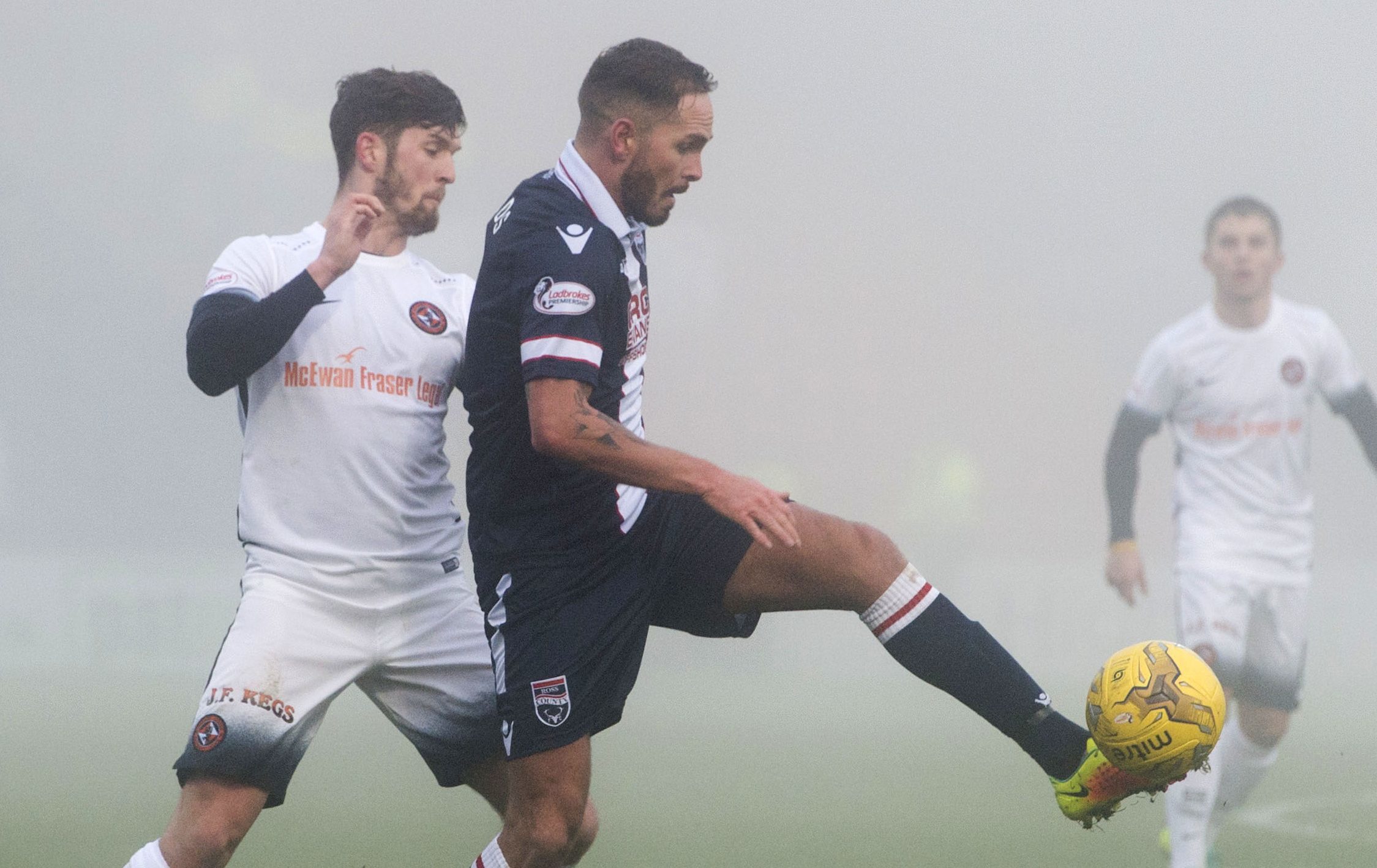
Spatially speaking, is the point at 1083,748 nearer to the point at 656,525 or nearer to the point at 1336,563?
the point at 656,525

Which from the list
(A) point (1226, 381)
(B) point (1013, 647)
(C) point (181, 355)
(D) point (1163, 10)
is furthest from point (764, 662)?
(D) point (1163, 10)

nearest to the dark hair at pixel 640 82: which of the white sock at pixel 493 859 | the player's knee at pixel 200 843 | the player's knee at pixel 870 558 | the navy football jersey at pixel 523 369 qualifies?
the navy football jersey at pixel 523 369

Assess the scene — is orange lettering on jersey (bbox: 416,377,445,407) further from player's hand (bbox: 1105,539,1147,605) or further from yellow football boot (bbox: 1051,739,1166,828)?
player's hand (bbox: 1105,539,1147,605)

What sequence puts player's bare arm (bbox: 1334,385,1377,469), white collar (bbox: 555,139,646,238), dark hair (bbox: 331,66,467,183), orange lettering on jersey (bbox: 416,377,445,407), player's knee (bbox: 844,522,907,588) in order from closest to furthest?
player's knee (bbox: 844,522,907,588) < white collar (bbox: 555,139,646,238) < orange lettering on jersey (bbox: 416,377,445,407) < dark hair (bbox: 331,66,467,183) < player's bare arm (bbox: 1334,385,1377,469)

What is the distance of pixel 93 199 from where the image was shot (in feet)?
15.8

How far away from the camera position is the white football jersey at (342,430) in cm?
291

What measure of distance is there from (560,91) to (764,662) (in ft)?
7.47

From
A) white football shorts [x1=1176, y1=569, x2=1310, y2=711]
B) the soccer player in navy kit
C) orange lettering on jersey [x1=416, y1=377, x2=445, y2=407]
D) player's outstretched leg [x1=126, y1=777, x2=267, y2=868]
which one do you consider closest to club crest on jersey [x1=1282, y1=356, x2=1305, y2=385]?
white football shorts [x1=1176, y1=569, x2=1310, y2=711]

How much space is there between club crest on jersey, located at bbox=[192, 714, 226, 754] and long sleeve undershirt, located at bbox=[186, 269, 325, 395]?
68 centimetres

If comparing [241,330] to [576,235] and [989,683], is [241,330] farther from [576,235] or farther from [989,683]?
[989,683]

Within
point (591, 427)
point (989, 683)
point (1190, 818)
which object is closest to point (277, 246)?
point (591, 427)

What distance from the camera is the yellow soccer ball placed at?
242 cm

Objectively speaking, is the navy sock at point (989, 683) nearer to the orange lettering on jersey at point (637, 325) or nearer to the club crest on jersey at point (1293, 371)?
the orange lettering on jersey at point (637, 325)

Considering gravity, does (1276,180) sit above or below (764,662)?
above
